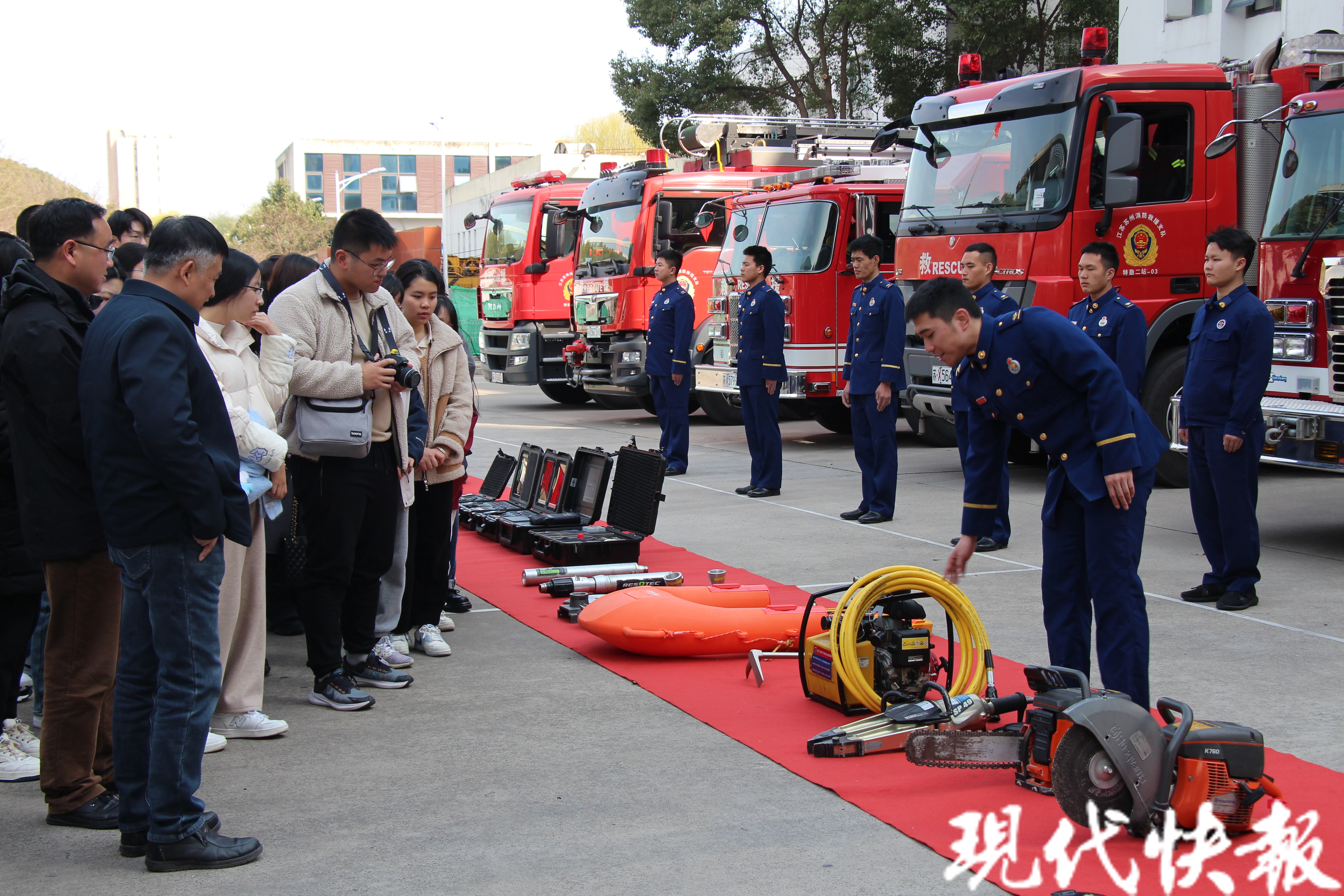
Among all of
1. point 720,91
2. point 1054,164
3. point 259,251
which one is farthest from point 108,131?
point 1054,164

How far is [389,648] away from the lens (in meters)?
5.79

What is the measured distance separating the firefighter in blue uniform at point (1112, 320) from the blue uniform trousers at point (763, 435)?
3609 mm

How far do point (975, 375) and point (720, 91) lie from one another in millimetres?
25158

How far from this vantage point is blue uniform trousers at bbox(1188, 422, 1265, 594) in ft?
21.9

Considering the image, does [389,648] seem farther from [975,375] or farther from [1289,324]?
[1289,324]

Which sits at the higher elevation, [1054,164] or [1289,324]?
[1054,164]

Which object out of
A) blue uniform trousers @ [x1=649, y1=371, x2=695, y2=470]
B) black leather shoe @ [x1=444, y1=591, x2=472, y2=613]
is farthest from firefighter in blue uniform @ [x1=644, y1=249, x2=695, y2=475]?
black leather shoe @ [x1=444, y1=591, x2=472, y2=613]

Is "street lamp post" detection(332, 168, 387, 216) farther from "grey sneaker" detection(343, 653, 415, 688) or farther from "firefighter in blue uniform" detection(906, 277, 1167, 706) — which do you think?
"firefighter in blue uniform" detection(906, 277, 1167, 706)

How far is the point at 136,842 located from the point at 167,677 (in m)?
0.58

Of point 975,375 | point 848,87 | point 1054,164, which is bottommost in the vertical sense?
point 975,375

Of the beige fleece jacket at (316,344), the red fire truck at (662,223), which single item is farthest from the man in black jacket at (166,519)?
the red fire truck at (662,223)

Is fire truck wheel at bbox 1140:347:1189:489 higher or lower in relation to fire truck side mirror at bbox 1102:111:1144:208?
lower

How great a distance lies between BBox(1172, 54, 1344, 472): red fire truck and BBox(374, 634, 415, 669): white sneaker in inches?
212

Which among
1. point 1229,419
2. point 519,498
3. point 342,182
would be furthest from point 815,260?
point 342,182
